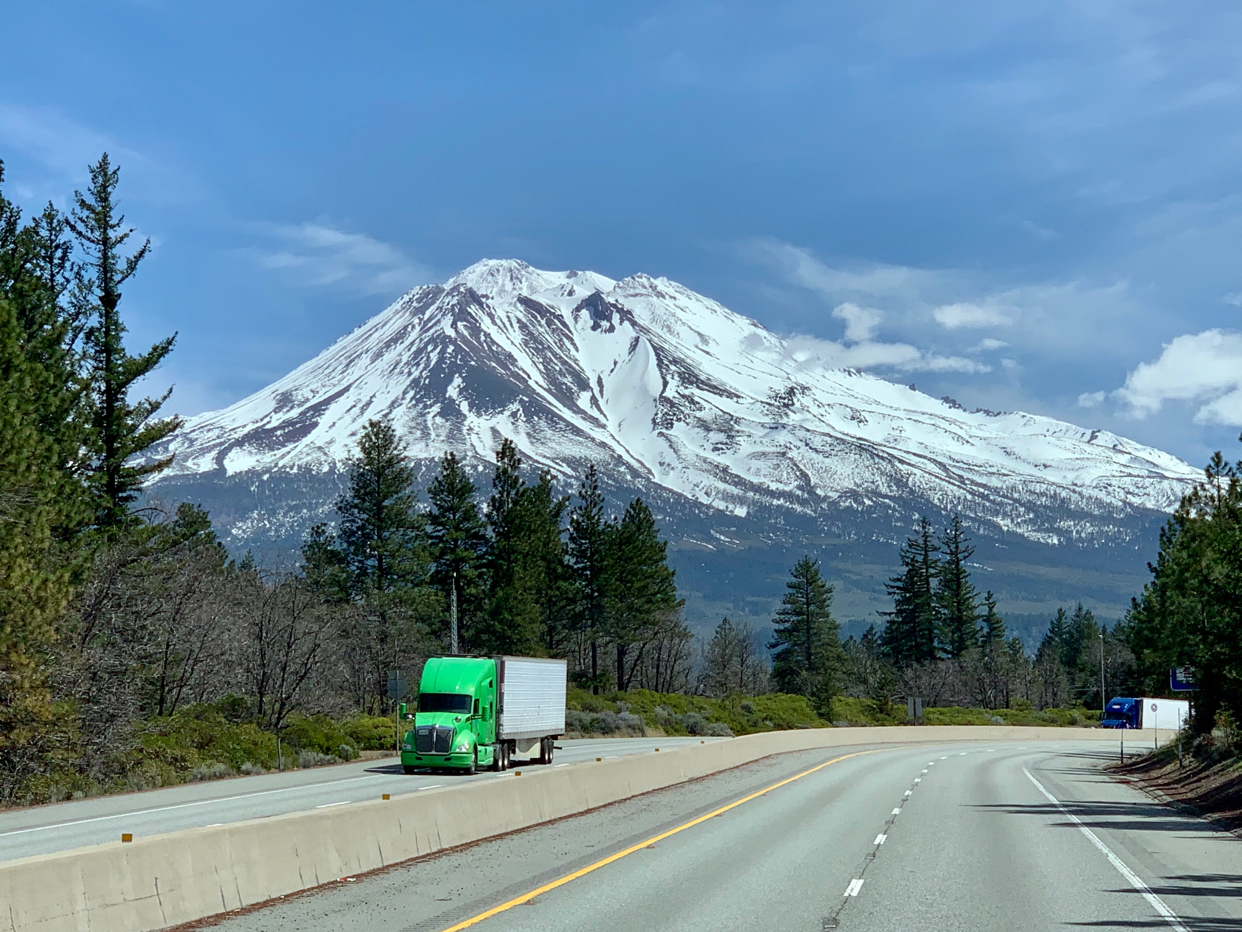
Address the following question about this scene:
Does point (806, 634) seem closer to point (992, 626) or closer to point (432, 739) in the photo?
point (992, 626)

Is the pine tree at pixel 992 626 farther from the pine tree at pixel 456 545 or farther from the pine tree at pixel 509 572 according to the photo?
the pine tree at pixel 456 545

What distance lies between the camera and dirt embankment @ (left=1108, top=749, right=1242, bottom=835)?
25047 mm

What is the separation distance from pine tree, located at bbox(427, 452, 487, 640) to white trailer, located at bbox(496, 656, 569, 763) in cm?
3439

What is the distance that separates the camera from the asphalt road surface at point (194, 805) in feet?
67.2

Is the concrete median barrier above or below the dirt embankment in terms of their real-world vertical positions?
above

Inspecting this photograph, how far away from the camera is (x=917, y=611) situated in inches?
4919

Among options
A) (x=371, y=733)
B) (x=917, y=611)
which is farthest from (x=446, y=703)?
(x=917, y=611)

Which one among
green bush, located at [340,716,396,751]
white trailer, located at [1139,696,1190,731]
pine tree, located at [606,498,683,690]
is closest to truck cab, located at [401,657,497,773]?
green bush, located at [340,716,396,751]

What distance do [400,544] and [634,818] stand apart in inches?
1956

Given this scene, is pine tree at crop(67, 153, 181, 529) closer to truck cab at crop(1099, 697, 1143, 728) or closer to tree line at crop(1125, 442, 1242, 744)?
tree line at crop(1125, 442, 1242, 744)

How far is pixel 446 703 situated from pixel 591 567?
53.7 metres

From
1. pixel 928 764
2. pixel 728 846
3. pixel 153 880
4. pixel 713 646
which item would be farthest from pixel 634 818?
pixel 713 646

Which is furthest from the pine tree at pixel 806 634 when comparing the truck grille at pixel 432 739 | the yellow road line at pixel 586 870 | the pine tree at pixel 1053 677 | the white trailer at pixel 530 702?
the yellow road line at pixel 586 870

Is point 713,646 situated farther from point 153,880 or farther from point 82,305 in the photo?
point 153,880
